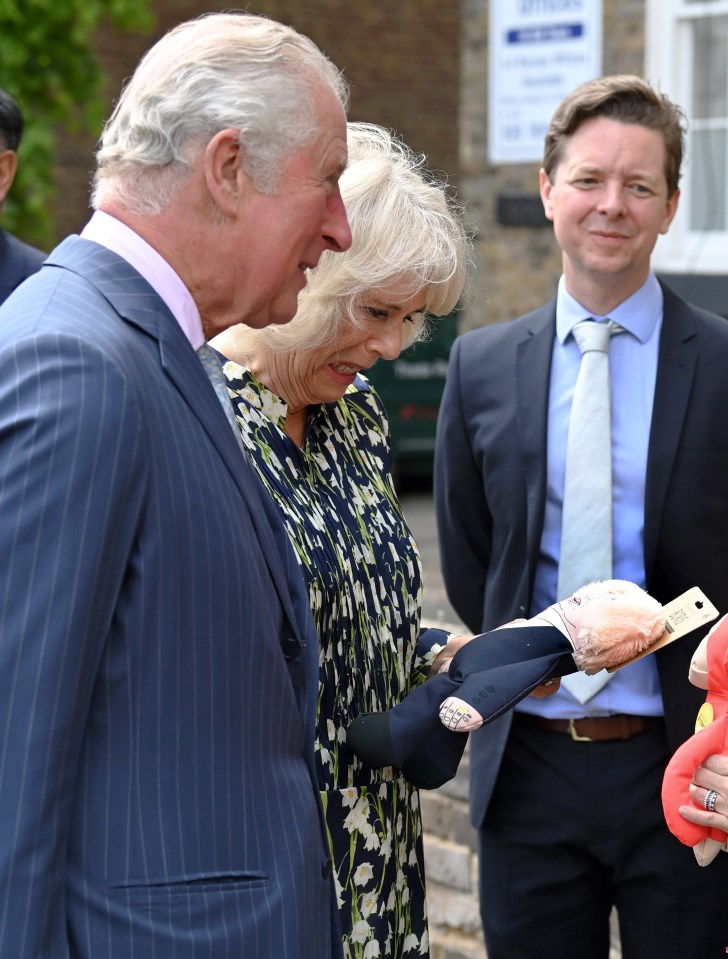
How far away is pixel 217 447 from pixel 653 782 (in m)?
1.63

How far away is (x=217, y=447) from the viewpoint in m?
1.63

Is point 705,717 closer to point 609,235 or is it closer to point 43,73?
point 609,235


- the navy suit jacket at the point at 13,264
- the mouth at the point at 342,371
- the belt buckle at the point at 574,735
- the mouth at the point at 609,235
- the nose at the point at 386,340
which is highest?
the mouth at the point at 609,235

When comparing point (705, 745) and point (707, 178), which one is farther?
point (707, 178)

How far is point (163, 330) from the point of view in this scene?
1603 mm

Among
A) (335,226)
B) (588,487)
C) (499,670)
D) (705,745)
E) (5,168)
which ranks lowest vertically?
(705,745)

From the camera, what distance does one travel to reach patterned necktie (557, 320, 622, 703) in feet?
9.29

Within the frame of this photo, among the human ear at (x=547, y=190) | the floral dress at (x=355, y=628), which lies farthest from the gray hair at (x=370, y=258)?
the human ear at (x=547, y=190)

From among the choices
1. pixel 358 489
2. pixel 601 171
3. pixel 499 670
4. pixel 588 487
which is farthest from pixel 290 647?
pixel 601 171

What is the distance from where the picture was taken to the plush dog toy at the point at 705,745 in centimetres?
227

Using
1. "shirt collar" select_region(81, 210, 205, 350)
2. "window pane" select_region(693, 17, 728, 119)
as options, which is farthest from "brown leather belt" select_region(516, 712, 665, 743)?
"window pane" select_region(693, 17, 728, 119)

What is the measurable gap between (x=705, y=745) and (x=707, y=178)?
17.3 feet

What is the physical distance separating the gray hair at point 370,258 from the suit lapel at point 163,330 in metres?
0.64

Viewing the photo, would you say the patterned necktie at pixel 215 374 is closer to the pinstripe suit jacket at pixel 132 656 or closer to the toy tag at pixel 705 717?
the pinstripe suit jacket at pixel 132 656
